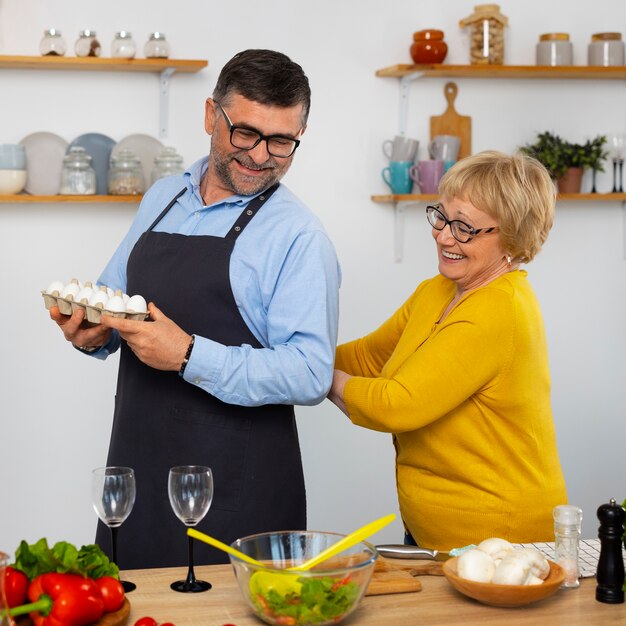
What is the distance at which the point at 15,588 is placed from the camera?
1.34m

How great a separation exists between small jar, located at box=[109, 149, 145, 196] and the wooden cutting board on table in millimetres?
1135

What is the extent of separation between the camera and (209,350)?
6.30 ft

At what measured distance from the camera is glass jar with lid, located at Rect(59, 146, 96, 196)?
3195 millimetres

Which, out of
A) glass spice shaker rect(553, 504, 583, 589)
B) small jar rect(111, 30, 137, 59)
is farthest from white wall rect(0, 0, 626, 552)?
glass spice shaker rect(553, 504, 583, 589)

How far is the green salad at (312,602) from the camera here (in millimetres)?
1373

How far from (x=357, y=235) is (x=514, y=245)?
5.18ft

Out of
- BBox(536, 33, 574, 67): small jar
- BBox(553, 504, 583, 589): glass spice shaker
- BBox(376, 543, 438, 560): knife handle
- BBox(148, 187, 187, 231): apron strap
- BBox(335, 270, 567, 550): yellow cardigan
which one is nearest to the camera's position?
BBox(553, 504, 583, 589): glass spice shaker

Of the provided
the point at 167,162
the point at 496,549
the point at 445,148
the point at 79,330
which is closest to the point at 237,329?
the point at 79,330

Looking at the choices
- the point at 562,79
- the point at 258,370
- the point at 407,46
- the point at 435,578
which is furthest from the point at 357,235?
the point at 435,578

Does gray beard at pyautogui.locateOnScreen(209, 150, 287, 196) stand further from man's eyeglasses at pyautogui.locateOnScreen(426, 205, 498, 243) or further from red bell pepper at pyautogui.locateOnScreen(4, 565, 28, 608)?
red bell pepper at pyautogui.locateOnScreen(4, 565, 28, 608)

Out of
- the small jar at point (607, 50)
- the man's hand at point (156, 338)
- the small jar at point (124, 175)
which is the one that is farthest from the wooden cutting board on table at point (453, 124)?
the man's hand at point (156, 338)

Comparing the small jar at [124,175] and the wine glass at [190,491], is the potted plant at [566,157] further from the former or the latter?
the wine glass at [190,491]

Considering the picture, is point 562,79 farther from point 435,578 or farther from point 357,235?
point 435,578

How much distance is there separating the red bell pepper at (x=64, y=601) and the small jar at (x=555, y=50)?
2.85 meters
